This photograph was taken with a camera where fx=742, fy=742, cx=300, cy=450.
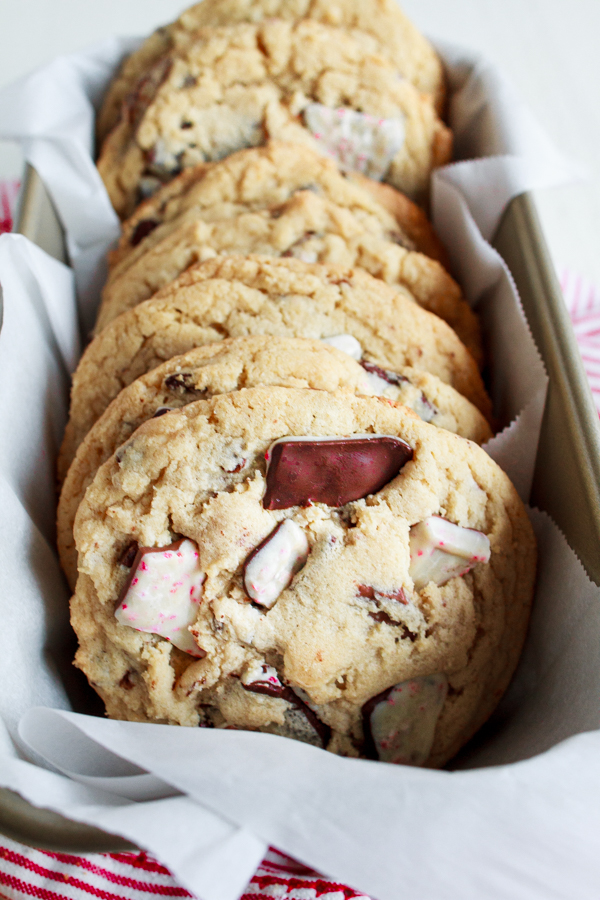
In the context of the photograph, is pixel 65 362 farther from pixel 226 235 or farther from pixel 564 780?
pixel 564 780

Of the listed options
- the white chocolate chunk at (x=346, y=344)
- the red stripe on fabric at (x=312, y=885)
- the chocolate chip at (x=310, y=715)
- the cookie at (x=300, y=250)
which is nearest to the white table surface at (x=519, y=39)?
the cookie at (x=300, y=250)

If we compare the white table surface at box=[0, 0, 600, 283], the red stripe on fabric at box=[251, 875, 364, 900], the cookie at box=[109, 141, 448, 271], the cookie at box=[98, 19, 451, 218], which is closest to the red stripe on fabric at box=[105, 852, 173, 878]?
the red stripe on fabric at box=[251, 875, 364, 900]

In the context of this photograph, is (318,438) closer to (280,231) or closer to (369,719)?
(369,719)

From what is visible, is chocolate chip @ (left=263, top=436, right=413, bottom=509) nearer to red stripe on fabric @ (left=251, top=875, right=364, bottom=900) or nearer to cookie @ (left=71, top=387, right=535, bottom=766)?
cookie @ (left=71, top=387, right=535, bottom=766)

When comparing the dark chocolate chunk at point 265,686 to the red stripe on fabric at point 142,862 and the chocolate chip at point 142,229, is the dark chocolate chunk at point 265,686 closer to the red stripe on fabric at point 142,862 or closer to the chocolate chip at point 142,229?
the red stripe on fabric at point 142,862

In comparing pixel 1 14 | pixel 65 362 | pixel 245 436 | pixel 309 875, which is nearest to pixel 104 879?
pixel 309 875
